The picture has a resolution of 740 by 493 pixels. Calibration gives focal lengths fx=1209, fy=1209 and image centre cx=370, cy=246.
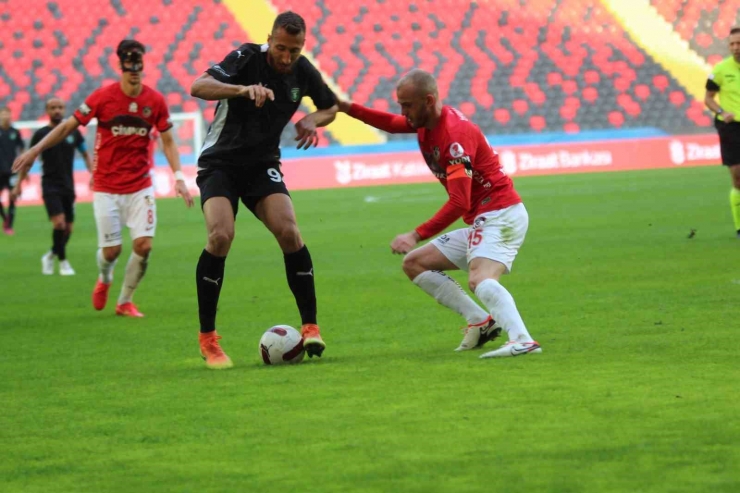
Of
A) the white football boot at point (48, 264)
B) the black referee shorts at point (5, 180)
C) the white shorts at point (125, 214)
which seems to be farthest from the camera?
the black referee shorts at point (5, 180)

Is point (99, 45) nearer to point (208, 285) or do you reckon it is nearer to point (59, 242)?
point (59, 242)

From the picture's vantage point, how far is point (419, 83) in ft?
21.9

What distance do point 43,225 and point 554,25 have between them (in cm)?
1973

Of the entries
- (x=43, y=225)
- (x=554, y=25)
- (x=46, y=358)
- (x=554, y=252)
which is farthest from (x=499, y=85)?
(x=46, y=358)

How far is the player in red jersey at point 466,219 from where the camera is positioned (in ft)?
21.7

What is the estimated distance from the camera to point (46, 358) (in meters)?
7.72

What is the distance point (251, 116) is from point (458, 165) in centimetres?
125

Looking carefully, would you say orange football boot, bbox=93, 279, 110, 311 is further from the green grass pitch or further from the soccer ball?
the soccer ball

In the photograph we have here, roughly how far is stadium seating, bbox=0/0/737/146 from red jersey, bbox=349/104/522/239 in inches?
1011

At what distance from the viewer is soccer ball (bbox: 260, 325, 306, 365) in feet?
22.6

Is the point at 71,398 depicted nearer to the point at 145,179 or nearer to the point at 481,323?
the point at 481,323

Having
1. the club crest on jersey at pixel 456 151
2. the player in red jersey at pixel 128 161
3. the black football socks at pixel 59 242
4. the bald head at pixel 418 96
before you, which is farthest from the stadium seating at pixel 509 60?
the club crest on jersey at pixel 456 151

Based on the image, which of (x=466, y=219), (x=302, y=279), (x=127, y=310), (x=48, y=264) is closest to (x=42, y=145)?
(x=127, y=310)

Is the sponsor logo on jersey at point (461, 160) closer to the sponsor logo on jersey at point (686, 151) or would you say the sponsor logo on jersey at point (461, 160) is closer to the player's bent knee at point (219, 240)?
the player's bent knee at point (219, 240)
